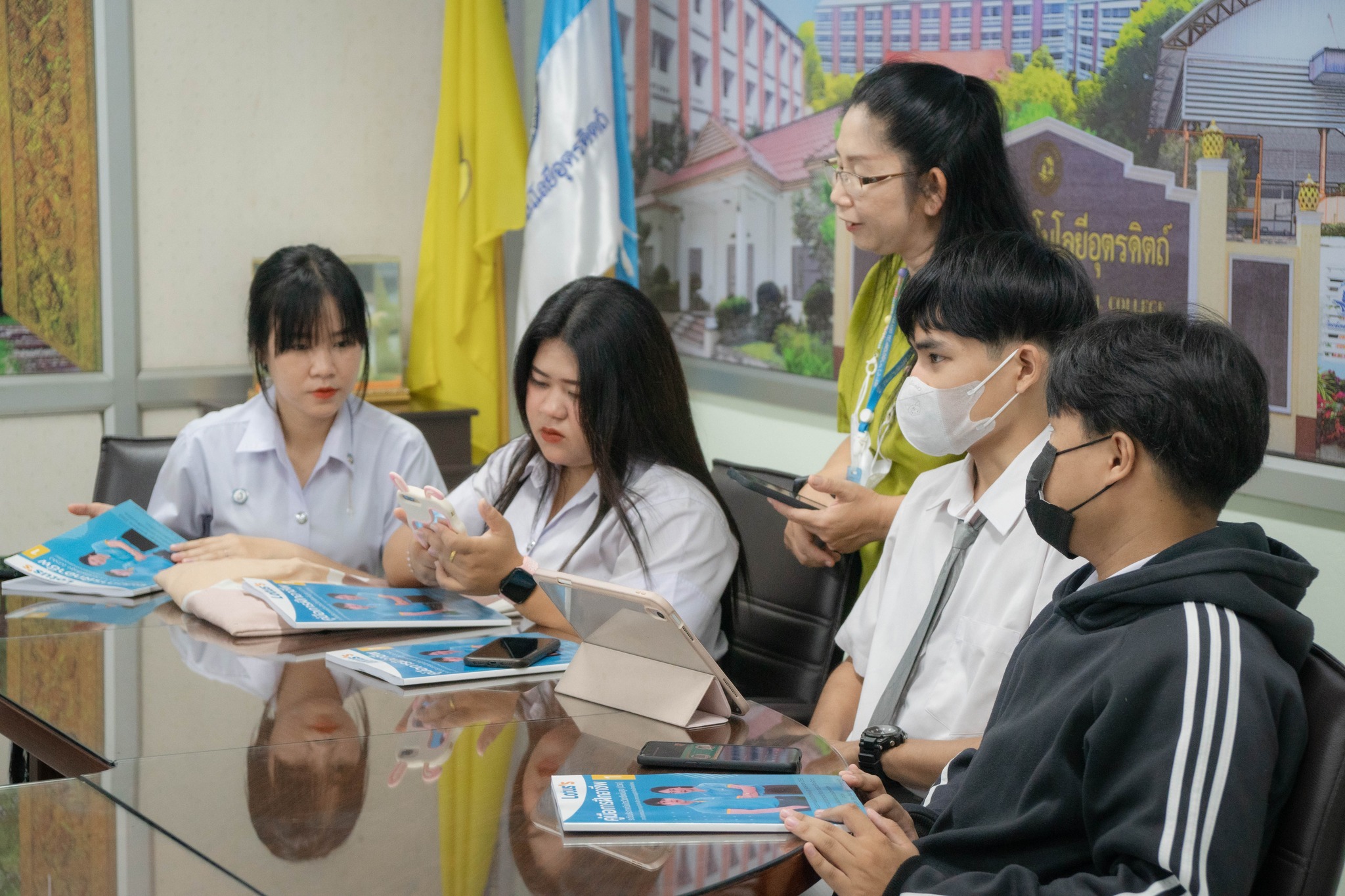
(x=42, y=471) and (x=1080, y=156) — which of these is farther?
(x=42, y=471)

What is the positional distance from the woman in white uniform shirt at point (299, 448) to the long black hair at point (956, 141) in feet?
4.20

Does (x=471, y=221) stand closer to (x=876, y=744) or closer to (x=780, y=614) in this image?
(x=780, y=614)

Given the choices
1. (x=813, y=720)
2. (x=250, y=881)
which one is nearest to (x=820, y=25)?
(x=813, y=720)

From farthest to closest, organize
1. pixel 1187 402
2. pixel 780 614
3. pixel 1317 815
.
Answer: pixel 780 614, pixel 1187 402, pixel 1317 815

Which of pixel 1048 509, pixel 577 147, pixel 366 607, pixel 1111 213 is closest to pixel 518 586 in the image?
pixel 366 607

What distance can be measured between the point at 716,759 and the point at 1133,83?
1.90 meters

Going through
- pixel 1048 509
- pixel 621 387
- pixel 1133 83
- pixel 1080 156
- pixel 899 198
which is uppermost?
pixel 1133 83

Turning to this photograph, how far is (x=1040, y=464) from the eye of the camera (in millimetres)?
1420

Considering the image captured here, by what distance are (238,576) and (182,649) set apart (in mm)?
275

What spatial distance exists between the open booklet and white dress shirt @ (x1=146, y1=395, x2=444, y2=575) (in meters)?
0.14

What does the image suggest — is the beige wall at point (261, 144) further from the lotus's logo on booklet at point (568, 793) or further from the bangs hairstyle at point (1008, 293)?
the lotus's logo on booklet at point (568, 793)

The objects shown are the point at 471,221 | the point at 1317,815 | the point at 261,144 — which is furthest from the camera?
the point at 471,221

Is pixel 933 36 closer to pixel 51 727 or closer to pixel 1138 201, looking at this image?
pixel 1138 201

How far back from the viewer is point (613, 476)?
2.31 m
